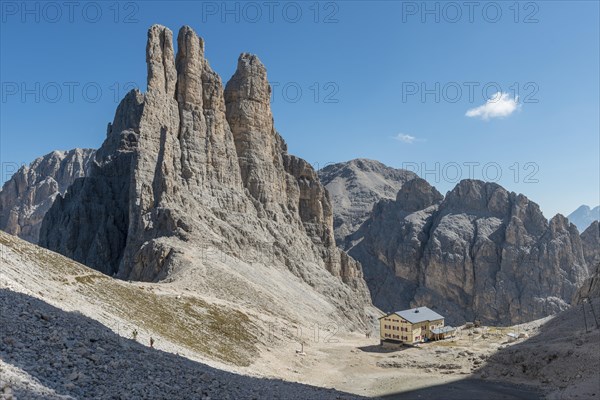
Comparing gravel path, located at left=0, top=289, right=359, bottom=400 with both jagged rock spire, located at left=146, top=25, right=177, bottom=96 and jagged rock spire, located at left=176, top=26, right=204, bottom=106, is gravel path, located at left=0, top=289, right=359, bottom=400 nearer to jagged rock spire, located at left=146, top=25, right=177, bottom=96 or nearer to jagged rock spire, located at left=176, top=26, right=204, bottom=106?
jagged rock spire, located at left=146, top=25, right=177, bottom=96

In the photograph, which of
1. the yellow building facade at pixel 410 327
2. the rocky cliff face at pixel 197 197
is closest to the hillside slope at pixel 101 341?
the rocky cliff face at pixel 197 197

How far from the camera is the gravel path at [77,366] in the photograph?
52.3 feet

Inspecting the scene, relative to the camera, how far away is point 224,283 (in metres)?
78.8

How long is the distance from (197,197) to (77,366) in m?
91.9

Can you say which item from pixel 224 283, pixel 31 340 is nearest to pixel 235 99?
pixel 224 283

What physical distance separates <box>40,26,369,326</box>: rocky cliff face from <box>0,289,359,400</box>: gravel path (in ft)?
178

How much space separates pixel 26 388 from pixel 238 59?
139903 mm

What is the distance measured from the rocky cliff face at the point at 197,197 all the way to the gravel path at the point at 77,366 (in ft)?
178

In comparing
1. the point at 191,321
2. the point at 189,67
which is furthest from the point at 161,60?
the point at 191,321

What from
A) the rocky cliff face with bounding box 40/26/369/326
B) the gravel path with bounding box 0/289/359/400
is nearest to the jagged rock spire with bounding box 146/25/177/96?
the rocky cliff face with bounding box 40/26/369/326

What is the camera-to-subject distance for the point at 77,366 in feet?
60.8

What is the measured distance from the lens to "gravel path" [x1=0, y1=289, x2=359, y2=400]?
1595 cm

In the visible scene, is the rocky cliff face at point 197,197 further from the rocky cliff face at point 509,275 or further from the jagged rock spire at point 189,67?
the rocky cliff face at point 509,275

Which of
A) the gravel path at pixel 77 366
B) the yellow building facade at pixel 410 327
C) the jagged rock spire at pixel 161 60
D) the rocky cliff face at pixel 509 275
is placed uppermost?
the jagged rock spire at pixel 161 60
